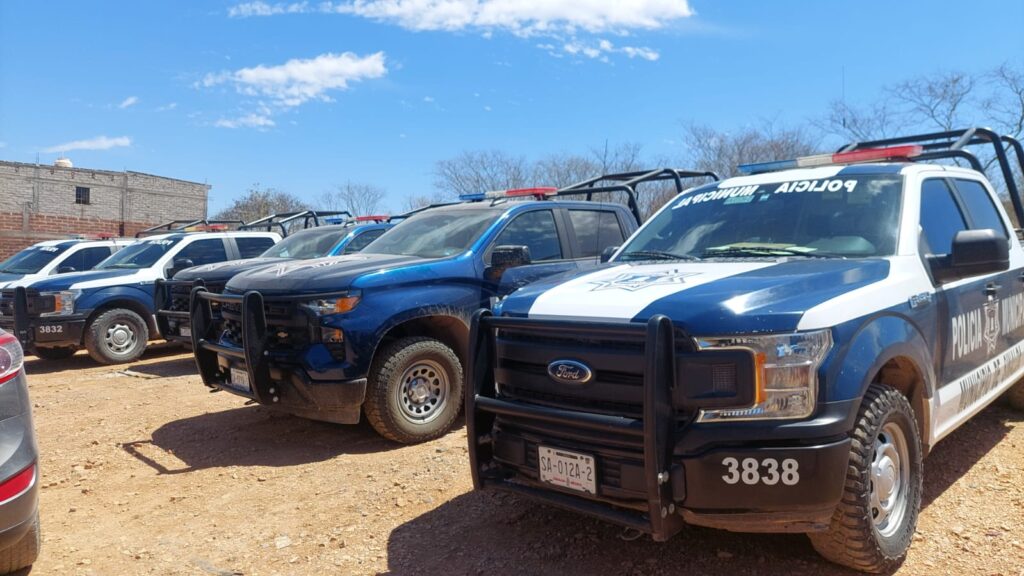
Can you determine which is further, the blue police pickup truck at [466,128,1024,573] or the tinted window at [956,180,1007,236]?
the tinted window at [956,180,1007,236]

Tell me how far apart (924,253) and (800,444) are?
1.68 m

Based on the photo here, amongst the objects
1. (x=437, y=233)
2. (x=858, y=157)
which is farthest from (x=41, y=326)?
(x=858, y=157)

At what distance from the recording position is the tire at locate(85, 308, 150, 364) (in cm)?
1021

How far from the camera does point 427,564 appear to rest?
12.0 ft

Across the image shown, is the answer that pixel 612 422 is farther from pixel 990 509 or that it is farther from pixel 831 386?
pixel 990 509

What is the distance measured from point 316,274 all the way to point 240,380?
1.04 meters

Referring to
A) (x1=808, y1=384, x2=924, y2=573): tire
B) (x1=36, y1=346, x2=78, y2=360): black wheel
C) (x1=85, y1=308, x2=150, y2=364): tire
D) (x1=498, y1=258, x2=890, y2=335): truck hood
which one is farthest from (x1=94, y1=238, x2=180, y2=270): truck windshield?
(x1=808, y1=384, x2=924, y2=573): tire

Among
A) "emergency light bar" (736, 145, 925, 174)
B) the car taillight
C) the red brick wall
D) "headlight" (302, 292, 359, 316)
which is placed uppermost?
the red brick wall

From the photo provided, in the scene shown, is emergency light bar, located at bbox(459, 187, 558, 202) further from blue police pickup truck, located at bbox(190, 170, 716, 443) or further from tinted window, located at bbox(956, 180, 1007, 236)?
tinted window, located at bbox(956, 180, 1007, 236)

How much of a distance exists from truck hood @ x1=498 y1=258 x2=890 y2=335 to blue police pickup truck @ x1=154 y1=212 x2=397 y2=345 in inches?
197

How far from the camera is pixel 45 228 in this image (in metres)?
29.9

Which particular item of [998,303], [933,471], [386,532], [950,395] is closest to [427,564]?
[386,532]

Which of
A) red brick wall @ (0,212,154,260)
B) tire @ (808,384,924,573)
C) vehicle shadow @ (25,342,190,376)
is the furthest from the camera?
red brick wall @ (0,212,154,260)

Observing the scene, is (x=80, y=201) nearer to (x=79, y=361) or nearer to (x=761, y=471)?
(x=79, y=361)
